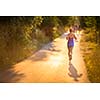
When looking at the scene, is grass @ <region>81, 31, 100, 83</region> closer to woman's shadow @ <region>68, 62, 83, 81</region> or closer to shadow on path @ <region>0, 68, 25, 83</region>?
woman's shadow @ <region>68, 62, 83, 81</region>

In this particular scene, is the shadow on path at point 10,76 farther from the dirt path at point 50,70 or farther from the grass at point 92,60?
the grass at point 92,60

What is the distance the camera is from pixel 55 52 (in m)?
2.46

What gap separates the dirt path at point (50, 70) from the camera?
2.39 m

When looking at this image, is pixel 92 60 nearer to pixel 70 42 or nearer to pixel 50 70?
pixel 70 42

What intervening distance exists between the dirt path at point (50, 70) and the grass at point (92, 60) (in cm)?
5

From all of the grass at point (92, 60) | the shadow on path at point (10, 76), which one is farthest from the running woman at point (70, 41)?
the shadow on path at point (10, 76)

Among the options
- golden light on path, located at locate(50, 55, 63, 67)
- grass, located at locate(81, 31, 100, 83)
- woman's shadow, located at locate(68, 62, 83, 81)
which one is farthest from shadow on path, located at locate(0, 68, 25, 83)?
grass, located at locate(81, 31, 100, 83)

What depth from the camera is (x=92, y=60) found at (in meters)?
2.38

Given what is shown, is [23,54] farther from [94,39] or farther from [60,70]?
[94,39]

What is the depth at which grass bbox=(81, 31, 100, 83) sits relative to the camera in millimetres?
2375

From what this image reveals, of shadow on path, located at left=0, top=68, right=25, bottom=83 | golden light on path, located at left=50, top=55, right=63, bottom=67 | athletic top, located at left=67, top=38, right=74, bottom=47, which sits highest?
athletic top, located at left=67, top=38, right=74, bottom=47

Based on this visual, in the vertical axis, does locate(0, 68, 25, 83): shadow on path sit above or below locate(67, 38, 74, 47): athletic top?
below

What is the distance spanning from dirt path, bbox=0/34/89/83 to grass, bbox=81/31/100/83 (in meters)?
0.05

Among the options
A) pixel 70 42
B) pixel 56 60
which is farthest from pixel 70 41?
pixel 56 60
